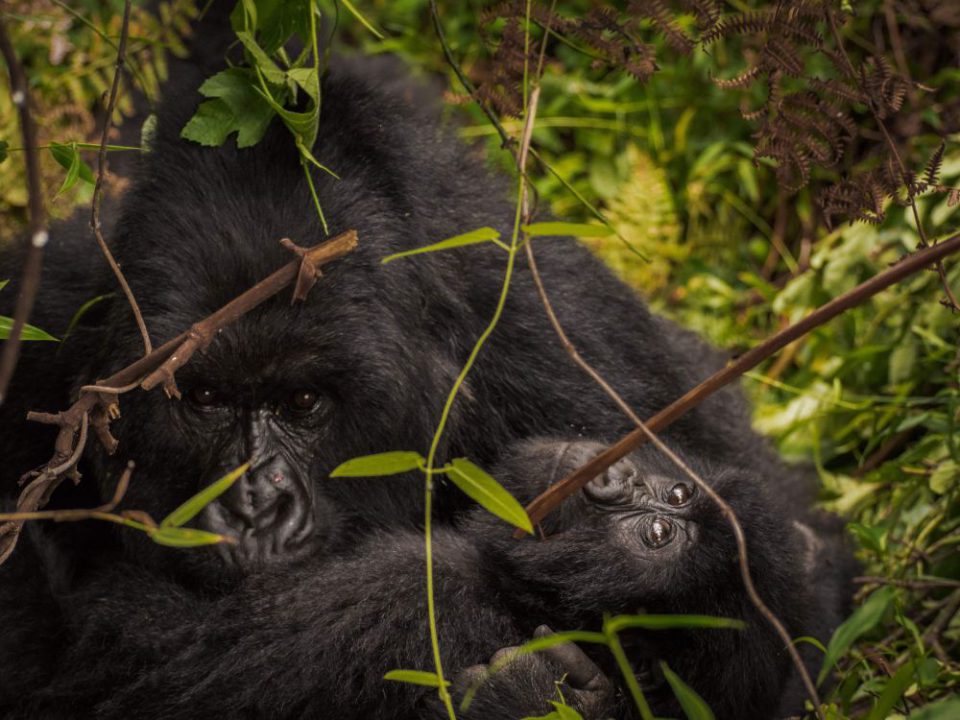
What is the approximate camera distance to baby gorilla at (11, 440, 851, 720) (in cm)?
266

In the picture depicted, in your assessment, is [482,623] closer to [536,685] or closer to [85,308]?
[536,685]

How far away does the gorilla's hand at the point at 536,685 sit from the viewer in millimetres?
2633

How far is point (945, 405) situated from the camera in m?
3.97

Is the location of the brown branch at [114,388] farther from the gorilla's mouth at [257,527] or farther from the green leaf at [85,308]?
the green leaf at [85,308]

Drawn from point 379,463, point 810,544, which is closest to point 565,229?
point 379,463

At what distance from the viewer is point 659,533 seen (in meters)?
2.75

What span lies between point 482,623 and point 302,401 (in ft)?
2.44

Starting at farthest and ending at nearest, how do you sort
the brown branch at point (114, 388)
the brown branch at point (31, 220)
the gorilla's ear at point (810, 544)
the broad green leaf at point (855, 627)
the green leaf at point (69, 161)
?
the gorilla's ear at point (810, 544) < the green leaf at point (69, 161) < the broad green leaf at point (855, 627) < the brown branch at point (114, 388) < the brown branch at point (31, 220)

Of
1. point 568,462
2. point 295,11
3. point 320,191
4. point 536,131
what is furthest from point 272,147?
point 536,131

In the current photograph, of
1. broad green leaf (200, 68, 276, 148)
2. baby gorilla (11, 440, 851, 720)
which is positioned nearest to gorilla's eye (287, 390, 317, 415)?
baby gorilla (11, 440, 851, 720)

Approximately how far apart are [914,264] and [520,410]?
1.53 metres

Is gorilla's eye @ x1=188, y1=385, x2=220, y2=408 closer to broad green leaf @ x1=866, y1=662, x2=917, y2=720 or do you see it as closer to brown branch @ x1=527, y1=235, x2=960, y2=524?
brown branch @ x1=527, y1=235, x2=960, y2=524

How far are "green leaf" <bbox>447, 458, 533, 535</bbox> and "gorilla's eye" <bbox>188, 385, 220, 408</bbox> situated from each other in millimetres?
1105

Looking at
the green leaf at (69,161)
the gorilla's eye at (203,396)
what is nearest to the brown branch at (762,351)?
the gorilla's eye at (203,396)
